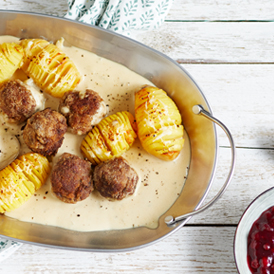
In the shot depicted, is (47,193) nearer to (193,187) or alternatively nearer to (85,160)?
(85,160)

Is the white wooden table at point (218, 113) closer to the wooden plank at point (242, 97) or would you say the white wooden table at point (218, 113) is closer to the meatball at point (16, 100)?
the wooden plank at point (242, 97)

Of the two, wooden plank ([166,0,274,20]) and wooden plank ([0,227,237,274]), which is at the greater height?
wooden plank ([166,0,274,20])

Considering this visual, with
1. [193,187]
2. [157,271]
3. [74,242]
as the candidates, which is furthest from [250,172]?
[74,242]

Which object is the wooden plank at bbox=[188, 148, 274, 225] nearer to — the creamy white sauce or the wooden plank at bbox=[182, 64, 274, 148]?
the wooden plank at bbox=[182, 64, 274, 148]

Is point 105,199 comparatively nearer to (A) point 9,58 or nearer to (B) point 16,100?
(B) point 16,100

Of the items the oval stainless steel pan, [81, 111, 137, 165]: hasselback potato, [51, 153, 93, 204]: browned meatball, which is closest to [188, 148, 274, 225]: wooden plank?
the oval stainless steel pan

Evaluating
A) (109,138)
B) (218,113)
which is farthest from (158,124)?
(218,113)
